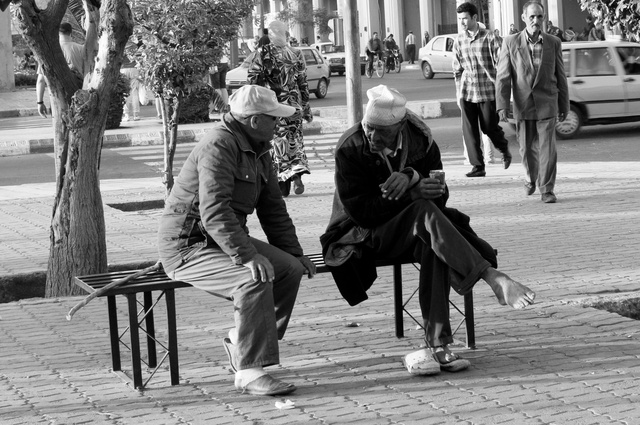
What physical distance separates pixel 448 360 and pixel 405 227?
0.69m

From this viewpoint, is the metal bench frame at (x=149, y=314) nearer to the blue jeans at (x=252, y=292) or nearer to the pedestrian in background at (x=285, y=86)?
the blue jeans at (x=252, y=292)

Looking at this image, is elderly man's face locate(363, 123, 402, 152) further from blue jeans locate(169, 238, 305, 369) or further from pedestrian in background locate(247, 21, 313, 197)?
pedestrian in background locate(247, 21, 313, 197)

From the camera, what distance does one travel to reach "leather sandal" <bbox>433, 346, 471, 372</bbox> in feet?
17.2

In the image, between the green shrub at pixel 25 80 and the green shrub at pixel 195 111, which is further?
the green shrub at pixel 25 80

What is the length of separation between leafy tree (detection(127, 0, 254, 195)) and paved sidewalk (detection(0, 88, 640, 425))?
2.56 m

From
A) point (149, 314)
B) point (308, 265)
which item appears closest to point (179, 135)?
point (149, 314)

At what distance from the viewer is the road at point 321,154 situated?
15102 mm

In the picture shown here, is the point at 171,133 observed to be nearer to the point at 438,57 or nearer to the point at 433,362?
the point at 433,362

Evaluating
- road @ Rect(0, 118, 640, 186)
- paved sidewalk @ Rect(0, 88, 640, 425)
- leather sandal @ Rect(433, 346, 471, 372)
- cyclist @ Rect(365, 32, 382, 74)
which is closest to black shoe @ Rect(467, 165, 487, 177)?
road @ Rect(0, 118, 640, 186)

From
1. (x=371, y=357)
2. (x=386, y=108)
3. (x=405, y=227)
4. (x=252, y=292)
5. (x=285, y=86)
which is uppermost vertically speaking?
(x=285, y=86)

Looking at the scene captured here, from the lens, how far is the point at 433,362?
5191 millimetres

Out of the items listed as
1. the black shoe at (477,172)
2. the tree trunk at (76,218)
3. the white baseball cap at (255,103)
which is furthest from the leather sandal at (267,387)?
the black shoe at (477,172)

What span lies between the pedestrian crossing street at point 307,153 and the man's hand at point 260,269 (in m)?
9.94

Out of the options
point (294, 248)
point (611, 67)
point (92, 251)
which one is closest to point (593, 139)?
point (611, 67)
